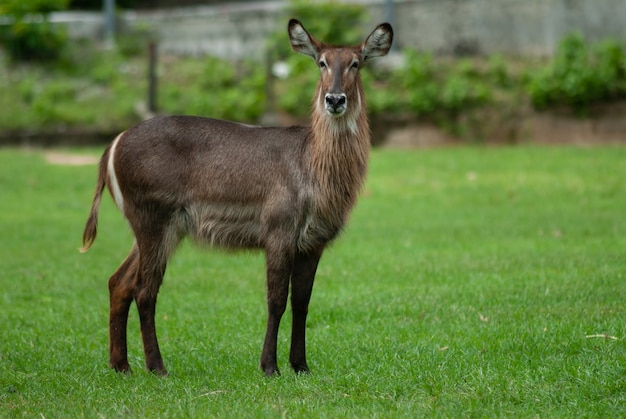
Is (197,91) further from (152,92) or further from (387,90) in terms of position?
(387,90)

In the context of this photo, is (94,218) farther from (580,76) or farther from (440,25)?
(440,25)

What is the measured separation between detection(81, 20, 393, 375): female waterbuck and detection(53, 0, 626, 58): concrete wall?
13.4 m

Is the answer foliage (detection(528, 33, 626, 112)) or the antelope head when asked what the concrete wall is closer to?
foliage (detection(528, 33, 626, 112))

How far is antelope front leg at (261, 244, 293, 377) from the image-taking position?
5.97 meters

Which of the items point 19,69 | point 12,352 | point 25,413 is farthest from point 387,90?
point 25,413

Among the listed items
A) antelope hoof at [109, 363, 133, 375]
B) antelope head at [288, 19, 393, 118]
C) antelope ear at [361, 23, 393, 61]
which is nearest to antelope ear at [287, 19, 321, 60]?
antelope head at [288, 19, 393, 118]

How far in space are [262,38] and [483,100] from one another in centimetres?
636

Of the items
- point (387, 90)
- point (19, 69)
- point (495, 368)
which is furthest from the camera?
point (19, 69)

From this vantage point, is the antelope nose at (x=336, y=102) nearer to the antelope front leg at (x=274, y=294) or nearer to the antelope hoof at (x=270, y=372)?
the antelope front leg at (x=274, y=294)

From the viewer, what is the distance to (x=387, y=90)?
781 inches

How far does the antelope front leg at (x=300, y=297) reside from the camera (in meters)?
6.21

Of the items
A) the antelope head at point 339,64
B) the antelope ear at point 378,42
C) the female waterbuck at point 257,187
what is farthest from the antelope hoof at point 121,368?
the antelope ear at point 378,42

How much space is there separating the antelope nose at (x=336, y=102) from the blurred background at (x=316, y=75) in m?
12.6

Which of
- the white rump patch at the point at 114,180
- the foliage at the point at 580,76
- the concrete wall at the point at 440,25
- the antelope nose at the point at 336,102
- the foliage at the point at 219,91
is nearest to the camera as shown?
the antelope nose at the point at 336,102
